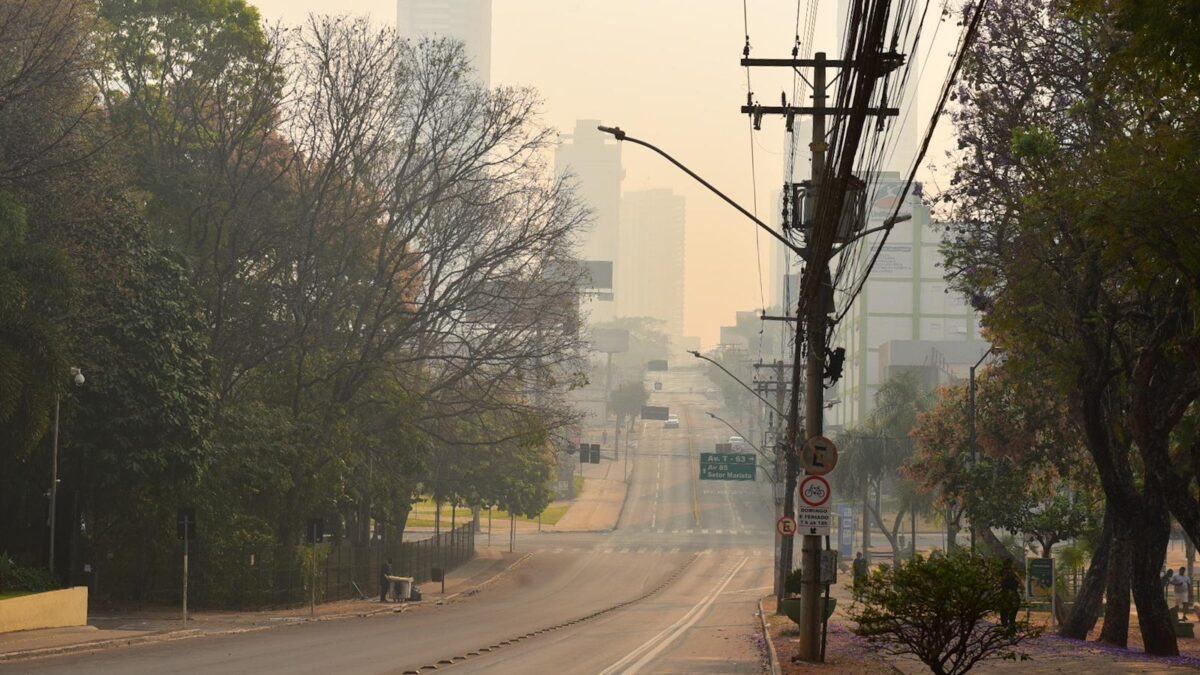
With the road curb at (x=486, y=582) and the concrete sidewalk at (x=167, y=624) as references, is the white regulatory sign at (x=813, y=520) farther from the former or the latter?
the road curb at (x=486, y=582)

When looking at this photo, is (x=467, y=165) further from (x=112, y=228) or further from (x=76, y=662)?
(x=76, y=662)

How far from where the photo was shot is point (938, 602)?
16.9 meters

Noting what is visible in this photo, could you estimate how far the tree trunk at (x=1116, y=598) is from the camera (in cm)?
2938

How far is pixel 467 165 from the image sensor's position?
52938 mm

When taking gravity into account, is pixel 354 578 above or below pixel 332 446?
below

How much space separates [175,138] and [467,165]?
10.5 metres

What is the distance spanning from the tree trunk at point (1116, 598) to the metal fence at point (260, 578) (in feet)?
87.9

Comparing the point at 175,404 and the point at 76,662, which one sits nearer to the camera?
the point at 76,662

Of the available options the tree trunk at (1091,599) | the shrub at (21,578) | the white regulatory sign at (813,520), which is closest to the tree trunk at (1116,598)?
the tree trunk at (1091,599)

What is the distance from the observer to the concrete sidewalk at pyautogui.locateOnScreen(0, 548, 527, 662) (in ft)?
94.5

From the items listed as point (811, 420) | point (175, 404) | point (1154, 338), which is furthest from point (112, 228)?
point (1154, 338)

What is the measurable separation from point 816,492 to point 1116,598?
33.8 ft

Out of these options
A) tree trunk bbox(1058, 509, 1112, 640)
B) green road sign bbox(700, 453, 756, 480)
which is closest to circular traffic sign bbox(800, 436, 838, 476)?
tree trunk bbox(1058, 509, 1112, 640)

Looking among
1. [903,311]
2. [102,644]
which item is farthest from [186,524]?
[903,311]
